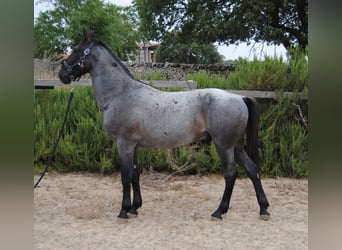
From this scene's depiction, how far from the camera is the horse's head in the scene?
3.13m

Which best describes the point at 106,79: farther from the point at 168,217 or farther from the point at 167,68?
the point at 167,68

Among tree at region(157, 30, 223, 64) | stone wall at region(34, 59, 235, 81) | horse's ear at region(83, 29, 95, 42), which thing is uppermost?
tree at region(157, 30, 223, 64)

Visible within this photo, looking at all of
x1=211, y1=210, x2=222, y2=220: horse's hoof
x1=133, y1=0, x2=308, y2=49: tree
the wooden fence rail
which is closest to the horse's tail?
x1=211, y1=210, x2=222, y2=220: horse's hoof

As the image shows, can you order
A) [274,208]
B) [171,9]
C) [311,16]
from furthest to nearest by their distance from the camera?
[171,9] < [274,208] < [311,16]

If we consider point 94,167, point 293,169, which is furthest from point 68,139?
point 293,169

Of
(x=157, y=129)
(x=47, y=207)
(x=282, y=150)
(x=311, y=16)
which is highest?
(x=311, y=16)

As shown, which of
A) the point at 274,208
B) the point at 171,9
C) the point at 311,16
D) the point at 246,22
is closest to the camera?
the point at 311,16

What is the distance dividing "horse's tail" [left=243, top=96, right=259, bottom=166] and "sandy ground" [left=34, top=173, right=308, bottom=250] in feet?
2.06

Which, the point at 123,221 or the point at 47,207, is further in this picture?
the point at 47,207

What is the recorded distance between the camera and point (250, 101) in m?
3.17

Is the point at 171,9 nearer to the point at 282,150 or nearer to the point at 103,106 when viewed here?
the point at 282,150

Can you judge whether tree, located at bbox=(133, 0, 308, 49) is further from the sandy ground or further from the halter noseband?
the halter noseband

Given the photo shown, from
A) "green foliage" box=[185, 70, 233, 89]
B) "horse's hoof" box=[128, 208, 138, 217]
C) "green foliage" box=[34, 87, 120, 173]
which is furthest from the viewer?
"green foliage" box=[185, 70, 233, 89]

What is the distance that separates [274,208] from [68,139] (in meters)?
2.94
